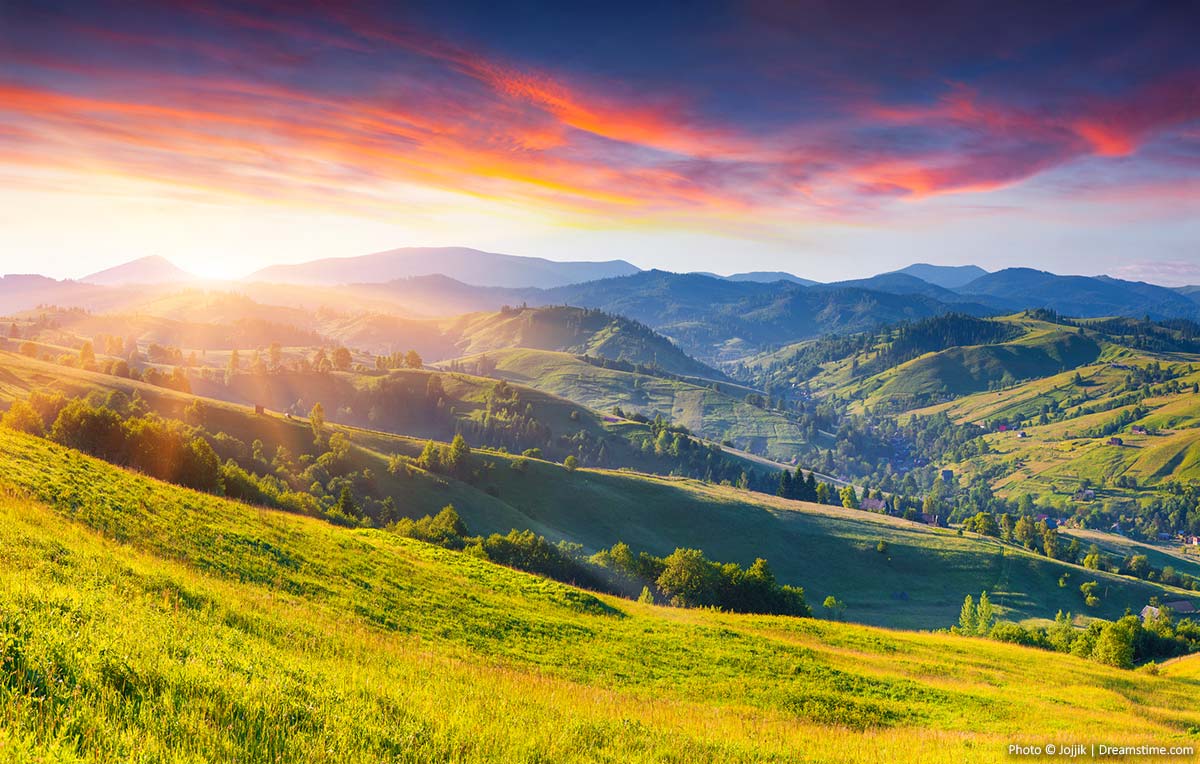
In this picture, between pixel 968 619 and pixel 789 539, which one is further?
pixel 789 539

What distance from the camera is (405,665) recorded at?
1742 cm

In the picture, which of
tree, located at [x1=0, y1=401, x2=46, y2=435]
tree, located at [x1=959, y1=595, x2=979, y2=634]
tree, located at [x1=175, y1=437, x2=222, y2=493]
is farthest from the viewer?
tree, located at [x1=959, y1=595, x2=979, y2=634]

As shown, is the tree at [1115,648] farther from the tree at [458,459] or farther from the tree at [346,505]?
the tree at [458,459]

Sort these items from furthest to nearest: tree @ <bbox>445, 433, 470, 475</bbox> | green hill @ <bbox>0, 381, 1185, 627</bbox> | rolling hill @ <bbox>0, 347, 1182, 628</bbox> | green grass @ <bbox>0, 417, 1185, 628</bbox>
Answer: tree @ <bbox>445, 433, 470, 475</bbox>
green grass @ <bbox>0, 417, 1185, 628</bbox>
green hill @ <bbox>0, 381, 1185, 627</bbox>
rolling hill @ <bbox>0, 347, 1182, 628</bbox>

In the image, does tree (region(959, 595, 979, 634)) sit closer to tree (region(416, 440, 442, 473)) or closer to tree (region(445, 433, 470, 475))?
tree (region(445, 433, 470, 475))

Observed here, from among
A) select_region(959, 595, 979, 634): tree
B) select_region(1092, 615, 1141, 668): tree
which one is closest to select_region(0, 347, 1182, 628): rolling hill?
select_region(959, 595, 979, 634): tree

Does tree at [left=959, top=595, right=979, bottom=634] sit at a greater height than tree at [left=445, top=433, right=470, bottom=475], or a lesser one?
lesser

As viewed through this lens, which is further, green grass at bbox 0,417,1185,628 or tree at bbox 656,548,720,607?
green grass at bbox 0,417,1185,628

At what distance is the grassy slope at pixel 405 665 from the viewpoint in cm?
948

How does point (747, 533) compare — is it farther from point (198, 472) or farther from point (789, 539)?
point (198, 472)

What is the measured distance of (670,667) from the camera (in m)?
30.2

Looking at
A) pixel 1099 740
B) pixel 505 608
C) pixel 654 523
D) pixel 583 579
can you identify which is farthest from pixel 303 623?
pixel 654 523

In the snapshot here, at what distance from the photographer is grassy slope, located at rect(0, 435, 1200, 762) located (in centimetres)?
948

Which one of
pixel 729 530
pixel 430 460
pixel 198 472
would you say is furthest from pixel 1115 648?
pixel 430 460
